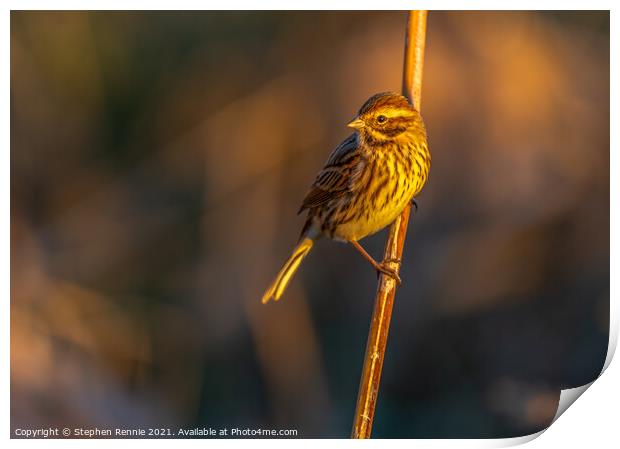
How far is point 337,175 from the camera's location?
274 cm

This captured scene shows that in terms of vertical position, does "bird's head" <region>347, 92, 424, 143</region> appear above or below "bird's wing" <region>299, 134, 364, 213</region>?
above

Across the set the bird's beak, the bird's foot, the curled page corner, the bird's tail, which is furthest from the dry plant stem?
the curled page corner

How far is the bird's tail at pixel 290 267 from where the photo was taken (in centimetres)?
287

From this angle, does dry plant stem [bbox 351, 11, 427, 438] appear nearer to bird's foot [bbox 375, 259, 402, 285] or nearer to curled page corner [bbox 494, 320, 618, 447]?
bird's foot [bbox 375, 259, 402, 285]

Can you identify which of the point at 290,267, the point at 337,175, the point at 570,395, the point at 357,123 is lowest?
the point at 570,395

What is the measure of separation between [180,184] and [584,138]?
1160 mm

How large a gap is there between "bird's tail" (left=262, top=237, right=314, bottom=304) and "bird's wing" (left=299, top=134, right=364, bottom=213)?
0.12 m

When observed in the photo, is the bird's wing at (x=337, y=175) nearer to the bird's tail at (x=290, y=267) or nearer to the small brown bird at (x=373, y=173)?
the small brown bird at (x=373, y=173)

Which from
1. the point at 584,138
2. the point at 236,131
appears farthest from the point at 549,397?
the point at 236,131

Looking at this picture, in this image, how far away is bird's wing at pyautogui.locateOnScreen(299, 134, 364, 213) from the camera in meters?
2.71

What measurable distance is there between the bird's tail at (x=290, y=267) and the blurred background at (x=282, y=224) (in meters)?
0.12

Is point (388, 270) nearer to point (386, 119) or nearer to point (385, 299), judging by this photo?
point (385, 299)

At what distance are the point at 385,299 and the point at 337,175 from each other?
43 cm

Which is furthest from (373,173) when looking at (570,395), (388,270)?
(570,395)
